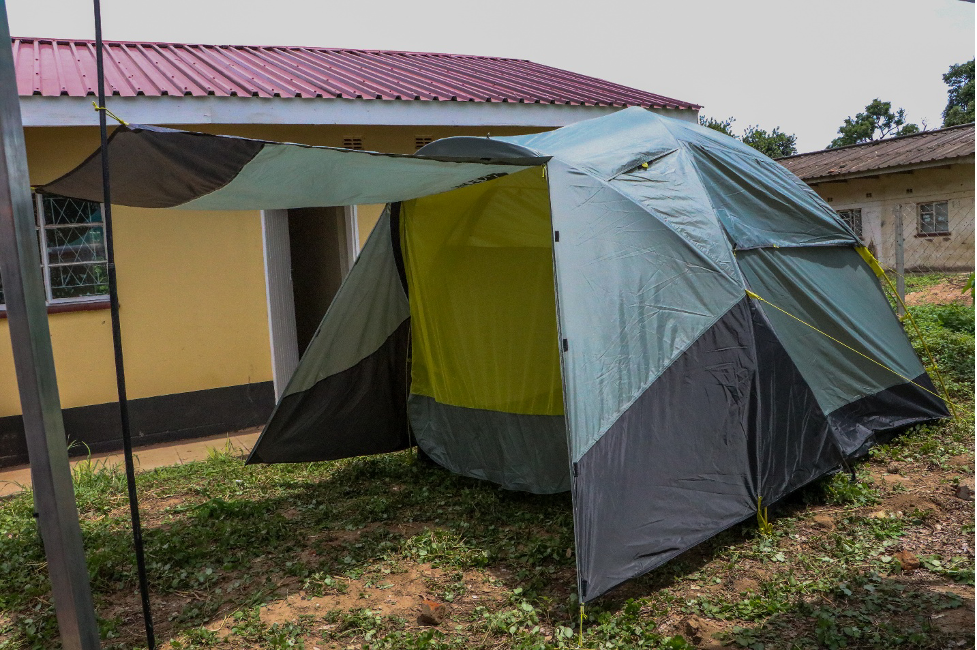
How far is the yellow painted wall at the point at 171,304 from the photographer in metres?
6.08

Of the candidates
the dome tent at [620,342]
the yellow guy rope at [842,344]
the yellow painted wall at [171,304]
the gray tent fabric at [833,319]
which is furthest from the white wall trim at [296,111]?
the yellow guy rope at [842,344]

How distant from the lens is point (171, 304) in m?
6.39

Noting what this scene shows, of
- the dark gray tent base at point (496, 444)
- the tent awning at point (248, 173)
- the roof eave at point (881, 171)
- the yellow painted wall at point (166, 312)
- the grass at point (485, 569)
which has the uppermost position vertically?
the roof eave at point (881, 171)

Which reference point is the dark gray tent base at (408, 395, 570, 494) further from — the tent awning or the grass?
the tent awning

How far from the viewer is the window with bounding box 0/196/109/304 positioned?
20.0 feet

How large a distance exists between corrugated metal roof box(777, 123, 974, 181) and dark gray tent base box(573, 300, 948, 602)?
8392 mm

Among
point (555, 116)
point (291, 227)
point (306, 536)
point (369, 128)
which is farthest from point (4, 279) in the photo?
point (291, 227)

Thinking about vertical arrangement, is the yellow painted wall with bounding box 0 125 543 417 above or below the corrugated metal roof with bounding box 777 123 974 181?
below

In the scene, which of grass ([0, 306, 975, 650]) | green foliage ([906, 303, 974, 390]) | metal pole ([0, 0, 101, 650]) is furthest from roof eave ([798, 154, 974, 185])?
metal pole ([0, 0, 101, 650])

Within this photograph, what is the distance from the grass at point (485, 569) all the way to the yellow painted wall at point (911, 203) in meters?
7.43

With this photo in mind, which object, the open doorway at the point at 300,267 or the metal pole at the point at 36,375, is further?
the open doorway at the point at 300,267

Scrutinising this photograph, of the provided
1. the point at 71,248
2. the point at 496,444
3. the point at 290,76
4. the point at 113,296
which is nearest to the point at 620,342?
the point at 496,444

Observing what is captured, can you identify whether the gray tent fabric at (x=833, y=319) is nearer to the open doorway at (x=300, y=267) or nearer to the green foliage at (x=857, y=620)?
the green foliage at (x=857, y=620)

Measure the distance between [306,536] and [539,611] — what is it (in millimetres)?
1554
